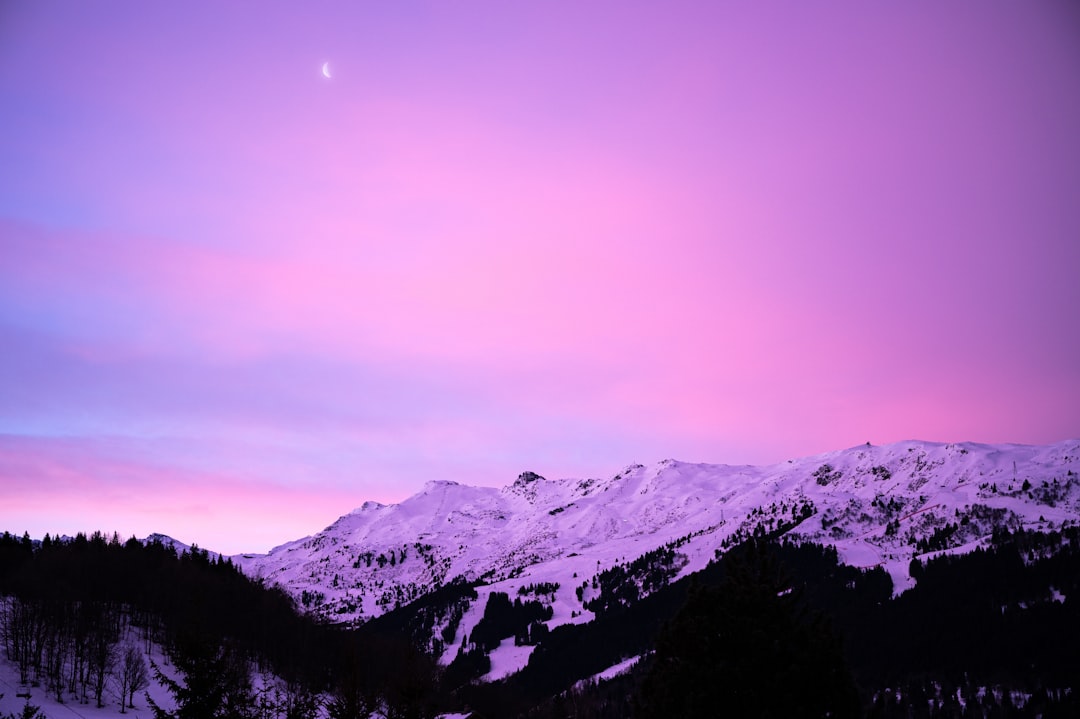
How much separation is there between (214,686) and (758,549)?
77.1ft

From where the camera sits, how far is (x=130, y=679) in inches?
3851

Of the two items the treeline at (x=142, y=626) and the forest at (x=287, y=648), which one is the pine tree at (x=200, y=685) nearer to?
the forest at (x=287, y=648)

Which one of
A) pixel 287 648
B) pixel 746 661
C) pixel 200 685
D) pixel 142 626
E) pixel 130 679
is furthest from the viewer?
pixel 287 648

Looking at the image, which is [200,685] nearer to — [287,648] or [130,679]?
[130,679]

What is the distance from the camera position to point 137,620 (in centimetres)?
12962

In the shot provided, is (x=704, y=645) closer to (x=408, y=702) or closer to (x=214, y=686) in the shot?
(x=214, y=686)

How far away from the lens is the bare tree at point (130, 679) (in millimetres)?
93625

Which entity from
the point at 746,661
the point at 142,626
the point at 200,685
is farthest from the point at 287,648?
the point at 746,661

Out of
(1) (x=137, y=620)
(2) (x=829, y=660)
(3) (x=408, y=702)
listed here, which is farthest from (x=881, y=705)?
(1) (x=137, y=620)

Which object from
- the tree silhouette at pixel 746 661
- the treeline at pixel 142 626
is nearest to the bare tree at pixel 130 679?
the treeline at pixel 142 626

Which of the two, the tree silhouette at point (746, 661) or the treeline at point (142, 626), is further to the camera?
the treeline at point (142, 626)

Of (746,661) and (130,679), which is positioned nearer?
(746,661)

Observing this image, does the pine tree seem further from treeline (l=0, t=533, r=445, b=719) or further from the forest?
treeline (l=0, t=533, r=445, b=719)

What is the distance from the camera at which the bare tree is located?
93.6m
